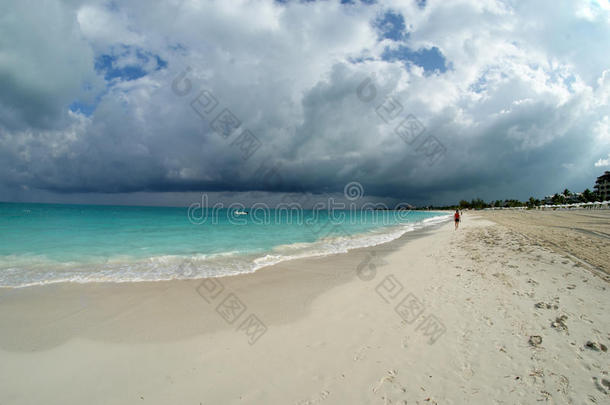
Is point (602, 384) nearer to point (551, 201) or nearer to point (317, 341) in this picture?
point (317, 341)

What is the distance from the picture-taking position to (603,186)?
98375 mm

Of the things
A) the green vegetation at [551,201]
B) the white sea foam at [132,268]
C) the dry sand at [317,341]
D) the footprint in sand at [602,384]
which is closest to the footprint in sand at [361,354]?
the dry sand at [317,341]

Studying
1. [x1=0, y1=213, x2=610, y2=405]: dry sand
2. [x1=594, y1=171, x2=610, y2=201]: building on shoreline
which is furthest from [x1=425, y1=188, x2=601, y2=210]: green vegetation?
[x1=0, y1=213, x2=610, y2=405]: dry sand

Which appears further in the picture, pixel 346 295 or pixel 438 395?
pixel 346 295

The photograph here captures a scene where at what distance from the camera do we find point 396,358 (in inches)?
166

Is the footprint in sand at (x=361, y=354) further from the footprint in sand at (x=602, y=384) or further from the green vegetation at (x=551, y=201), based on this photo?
the green vegetation at (x=551, y=201)

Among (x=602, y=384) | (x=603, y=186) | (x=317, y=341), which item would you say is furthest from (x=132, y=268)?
(x=603, y=186)

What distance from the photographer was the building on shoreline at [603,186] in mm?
96000

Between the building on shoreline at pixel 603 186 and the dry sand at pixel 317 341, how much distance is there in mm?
138831

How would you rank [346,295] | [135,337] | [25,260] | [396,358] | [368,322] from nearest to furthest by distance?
[396,358] < [135,337] < [368,322] < [346,295] < [25,260]

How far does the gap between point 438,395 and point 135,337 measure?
19.0ft

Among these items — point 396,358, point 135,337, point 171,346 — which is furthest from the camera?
point 135,337

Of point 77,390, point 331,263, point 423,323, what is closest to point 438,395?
point 423,323

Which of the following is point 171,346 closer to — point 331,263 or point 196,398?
point 196,398
